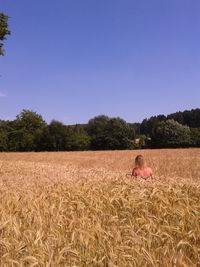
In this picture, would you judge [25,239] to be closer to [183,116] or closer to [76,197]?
[76,197]

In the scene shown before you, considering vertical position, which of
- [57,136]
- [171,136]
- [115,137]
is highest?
[57,136]

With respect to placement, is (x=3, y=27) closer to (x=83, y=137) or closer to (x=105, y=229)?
(x=105, y=229)

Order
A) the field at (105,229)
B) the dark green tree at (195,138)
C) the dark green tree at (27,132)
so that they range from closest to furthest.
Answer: the field at (105,229) < the dark green tree at (27,132) < the dark green tree at (195,138)

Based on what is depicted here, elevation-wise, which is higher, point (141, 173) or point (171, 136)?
point (171, 136)

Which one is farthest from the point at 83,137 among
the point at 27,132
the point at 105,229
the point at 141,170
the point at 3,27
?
the point at 105,229

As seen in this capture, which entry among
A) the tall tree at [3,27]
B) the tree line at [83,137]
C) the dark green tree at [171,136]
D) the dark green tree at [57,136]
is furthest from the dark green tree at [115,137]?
the tall tree at [3,27]

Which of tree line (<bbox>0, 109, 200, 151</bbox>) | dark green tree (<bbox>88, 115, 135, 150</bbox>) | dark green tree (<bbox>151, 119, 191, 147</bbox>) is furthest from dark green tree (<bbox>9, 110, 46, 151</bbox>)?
dark green tree (<bbox>151, 119, 191, 147</bbox>)

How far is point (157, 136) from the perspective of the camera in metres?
67.4

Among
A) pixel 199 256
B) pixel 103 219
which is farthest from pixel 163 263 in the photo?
pixel 103 219

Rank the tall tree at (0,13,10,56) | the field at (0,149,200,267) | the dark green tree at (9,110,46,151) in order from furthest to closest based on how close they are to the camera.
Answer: the dark green tree at (9,110,46,151) < the tall tree at (0,13,10,56) < the field at (0,149,200,267)

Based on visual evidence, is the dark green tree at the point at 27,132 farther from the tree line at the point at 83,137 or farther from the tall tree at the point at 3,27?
the tall tree at the point at 3,27

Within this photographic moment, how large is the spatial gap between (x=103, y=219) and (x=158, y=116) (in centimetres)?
13394

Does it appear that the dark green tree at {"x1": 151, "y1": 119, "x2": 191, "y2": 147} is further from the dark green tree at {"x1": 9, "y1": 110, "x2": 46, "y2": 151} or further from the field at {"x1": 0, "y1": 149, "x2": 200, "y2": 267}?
the field at {"x1": 0, "y1": 149, "x2": 200, "y2": 267}

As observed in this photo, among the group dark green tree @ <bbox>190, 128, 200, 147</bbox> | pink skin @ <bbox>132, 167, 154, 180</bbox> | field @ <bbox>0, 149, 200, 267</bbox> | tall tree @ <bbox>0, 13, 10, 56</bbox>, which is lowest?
field @ <bbox>0, 149, 200, 267</bbox>
